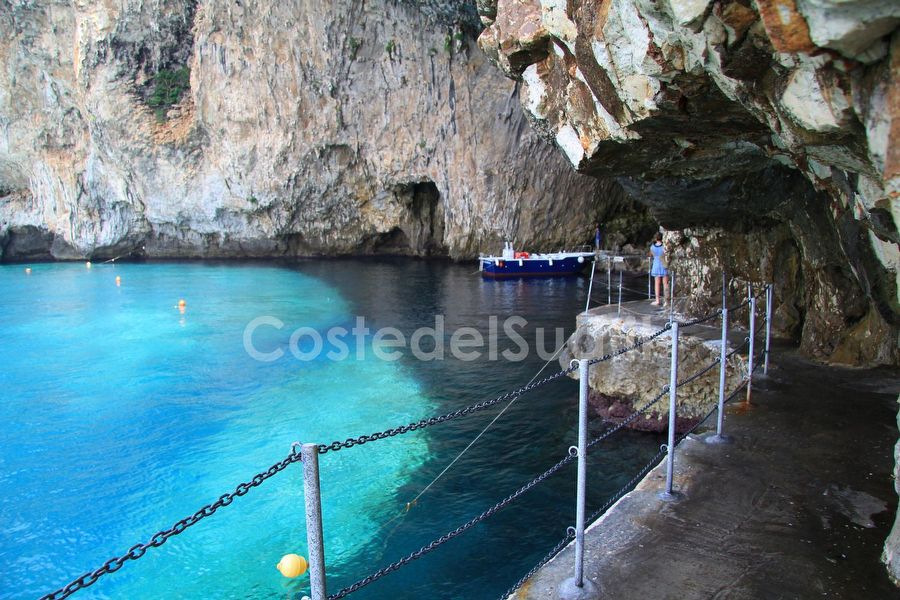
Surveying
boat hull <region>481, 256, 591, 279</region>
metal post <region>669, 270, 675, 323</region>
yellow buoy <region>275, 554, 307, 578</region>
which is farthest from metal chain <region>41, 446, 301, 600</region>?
boat hull <region>481, 256, 591, 279</region>

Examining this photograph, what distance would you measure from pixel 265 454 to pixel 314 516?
23.9 ft

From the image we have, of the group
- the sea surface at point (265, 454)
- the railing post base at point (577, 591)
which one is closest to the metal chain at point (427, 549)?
the railing post base at point (577, 591)

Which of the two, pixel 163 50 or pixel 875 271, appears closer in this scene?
pixel 875 271

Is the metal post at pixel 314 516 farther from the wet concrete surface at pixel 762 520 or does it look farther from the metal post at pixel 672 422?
the metal post at pixel 672 422

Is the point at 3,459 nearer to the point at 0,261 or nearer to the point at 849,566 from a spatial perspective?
the point at 849,566

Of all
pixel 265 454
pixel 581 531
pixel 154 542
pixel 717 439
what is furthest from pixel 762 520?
pixel 265 454

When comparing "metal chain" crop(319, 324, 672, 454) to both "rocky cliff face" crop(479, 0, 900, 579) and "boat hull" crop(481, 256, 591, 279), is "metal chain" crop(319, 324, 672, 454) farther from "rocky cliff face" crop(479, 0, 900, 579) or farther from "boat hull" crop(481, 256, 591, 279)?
"boat hull" crop(481, 256, 591, 279)

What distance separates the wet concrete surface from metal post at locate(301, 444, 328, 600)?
1.62m

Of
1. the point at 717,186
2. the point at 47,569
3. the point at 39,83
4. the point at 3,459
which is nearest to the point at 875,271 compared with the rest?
the point at 717,186

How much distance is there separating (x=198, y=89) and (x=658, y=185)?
34789 millimetres

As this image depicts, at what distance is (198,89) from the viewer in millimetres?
36344

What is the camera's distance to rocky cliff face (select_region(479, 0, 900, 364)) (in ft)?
9.91

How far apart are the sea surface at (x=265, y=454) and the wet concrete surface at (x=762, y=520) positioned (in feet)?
7.61

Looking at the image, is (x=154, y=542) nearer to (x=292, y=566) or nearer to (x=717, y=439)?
(x=292, y=566)
